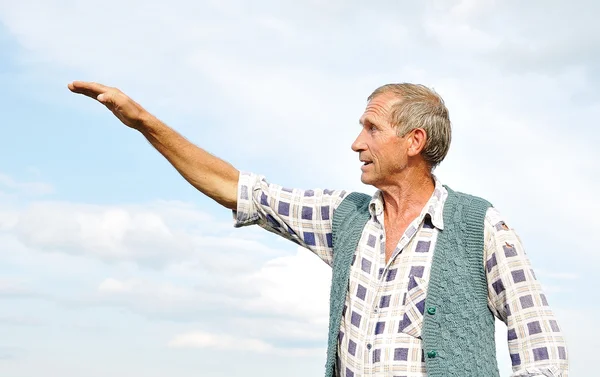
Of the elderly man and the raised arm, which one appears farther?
the raised arm

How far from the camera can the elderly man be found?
4.18m

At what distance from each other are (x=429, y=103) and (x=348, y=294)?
50.8 inches

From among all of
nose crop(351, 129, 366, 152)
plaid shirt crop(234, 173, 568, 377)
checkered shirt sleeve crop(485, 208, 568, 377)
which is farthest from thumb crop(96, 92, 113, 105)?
checkered shirt sleeve crop(485, 208, 568, 377)

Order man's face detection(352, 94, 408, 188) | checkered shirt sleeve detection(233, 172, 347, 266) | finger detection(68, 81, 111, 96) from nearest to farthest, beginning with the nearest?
finger detection(68, 81, 111, 96) → man's face detection(352, 94, 408, 188) → checkered shirt sleeve detection(233, 172, 347, 266)

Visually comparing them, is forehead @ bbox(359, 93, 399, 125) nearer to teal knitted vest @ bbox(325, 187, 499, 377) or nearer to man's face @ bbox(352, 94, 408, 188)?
man's face @ bbox(352, 94, 408, 188)

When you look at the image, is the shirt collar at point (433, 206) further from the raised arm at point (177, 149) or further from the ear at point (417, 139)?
the raised arm at point (177, 149)

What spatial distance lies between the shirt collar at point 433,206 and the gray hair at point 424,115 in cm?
19

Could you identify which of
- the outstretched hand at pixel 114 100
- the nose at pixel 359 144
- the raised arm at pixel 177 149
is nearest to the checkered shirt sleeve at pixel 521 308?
the nose at pixel 359 144

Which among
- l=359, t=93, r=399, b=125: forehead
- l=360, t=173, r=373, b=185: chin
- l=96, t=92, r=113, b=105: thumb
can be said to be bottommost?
l=360, t=173, r=373, b=185: chin

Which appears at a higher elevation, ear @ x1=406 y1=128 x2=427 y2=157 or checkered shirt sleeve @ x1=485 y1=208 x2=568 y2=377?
ear @ x1=406 y1=128 x2=427 y2=157

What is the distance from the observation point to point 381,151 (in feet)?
14.8

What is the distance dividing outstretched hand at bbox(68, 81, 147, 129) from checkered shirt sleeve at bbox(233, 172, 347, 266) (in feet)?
2.55

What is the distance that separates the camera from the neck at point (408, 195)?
15.0 ft

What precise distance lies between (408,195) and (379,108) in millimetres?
569
